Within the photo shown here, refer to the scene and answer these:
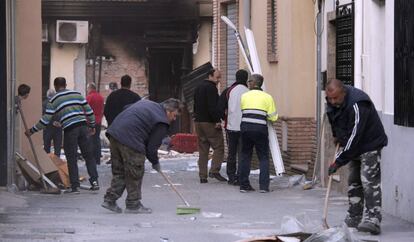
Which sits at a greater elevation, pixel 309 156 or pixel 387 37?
pixel 387 37

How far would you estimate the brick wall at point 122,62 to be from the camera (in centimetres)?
3119

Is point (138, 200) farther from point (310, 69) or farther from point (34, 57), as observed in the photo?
point (310, 69)

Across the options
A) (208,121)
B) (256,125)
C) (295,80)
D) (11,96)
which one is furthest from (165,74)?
(256,125)

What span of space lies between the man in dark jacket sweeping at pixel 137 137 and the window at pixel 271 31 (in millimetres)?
7855

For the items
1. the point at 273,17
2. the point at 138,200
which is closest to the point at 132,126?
the point at 138,200

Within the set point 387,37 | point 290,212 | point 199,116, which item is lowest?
point 290,212

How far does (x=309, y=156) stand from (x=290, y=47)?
1968 millimetres

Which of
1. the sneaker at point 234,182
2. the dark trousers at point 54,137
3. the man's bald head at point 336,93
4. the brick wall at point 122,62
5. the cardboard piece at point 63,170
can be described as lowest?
the sneaker at point 234,182

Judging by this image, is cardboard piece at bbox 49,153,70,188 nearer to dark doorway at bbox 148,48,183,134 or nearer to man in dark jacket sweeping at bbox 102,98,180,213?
man in dark jacket sweeping at bbox 102,98,180,213

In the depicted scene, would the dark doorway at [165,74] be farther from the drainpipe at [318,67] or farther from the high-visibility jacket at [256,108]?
the high-visibility jacket at [256,108]

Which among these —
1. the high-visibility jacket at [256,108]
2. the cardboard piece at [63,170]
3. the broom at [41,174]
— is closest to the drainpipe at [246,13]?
the high-visibility jacket at [256,108]

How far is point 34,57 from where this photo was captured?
17.6m

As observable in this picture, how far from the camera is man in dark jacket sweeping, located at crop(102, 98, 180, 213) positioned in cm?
1258

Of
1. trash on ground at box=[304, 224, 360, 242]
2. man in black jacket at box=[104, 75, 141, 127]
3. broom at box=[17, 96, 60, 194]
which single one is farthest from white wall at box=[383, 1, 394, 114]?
man in black jacket at box=[104, 75, 141, 127]
